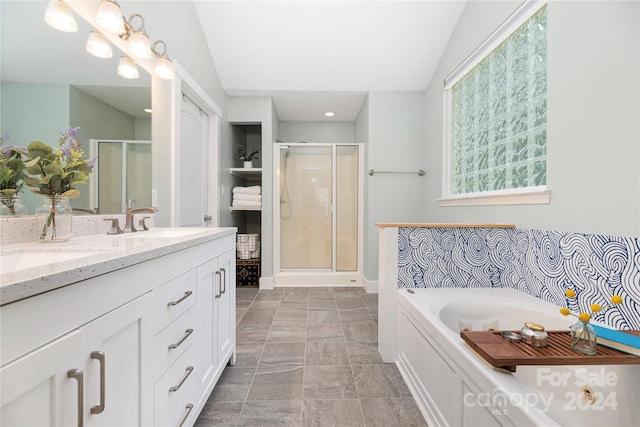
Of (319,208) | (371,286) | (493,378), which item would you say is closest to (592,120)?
(493,378)

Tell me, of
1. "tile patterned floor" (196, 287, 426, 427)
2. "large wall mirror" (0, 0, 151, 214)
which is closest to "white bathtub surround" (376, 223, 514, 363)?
"tile patterned floor" (196, 287, 426, 427)

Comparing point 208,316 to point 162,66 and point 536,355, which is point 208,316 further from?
point 162,66

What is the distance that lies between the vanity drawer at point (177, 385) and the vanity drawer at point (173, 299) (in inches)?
6.9

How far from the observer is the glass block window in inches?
62.6

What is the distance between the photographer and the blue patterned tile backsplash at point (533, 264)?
1.10 m

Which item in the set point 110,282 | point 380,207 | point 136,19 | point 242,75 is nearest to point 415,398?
point 110,282

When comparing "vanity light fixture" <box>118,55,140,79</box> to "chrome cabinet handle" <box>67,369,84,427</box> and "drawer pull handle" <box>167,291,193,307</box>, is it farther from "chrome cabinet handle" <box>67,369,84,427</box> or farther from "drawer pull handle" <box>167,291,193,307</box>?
"chrome cabinet handle" <box>67,369,84,427</box>

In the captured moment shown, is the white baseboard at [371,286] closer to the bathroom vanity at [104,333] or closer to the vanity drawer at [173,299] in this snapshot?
the bathroom vanity at [104,333]

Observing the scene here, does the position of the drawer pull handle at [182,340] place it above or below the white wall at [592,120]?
below

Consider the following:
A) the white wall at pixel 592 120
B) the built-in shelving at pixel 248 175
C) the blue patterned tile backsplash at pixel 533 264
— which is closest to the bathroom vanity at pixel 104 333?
the blue patterned tile backsplash at pixel 533 264

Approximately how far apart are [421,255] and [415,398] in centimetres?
80

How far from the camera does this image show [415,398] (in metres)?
1.41

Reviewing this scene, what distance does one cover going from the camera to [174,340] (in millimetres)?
976

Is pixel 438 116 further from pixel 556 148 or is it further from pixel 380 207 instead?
pixel 556 148
